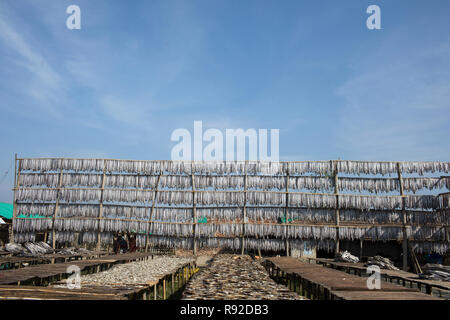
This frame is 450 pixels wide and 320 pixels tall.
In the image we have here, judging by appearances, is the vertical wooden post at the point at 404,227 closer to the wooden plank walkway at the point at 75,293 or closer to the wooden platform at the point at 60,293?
the wooden plank walkway at the point at 75,293

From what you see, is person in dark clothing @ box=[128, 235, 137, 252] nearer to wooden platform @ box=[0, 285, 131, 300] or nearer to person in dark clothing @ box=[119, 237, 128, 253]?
person in dark clothing @ box=[119, 237, 128, 253]

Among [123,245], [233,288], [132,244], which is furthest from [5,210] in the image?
[233,288]

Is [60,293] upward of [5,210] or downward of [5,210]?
downward

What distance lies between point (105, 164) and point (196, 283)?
11951 millimetres

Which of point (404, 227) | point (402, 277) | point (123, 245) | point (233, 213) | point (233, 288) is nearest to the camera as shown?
point (233, 288)

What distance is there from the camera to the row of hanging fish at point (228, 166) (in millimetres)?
17844

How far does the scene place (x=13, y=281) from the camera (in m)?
8.02

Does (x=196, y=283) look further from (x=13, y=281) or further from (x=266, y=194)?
(x=266, y=194)

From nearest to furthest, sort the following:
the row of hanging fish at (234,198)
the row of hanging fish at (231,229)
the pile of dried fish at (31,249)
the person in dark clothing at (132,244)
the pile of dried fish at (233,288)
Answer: the pile of dried fish at (233,288), the pile of dried fish at (31,249), the row of hanging fish at (231,229), the row of hanging fish at (234,198), the person in dark clothing at (132,244)

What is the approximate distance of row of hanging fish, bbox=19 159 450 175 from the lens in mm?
17844

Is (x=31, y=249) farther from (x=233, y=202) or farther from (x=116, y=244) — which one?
(x=233, y=202)

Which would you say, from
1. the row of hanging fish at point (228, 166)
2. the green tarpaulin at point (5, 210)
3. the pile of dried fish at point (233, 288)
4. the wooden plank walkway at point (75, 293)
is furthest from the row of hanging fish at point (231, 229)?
the green tarpaulin at point (5, 210)

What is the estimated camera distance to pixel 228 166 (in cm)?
1844
